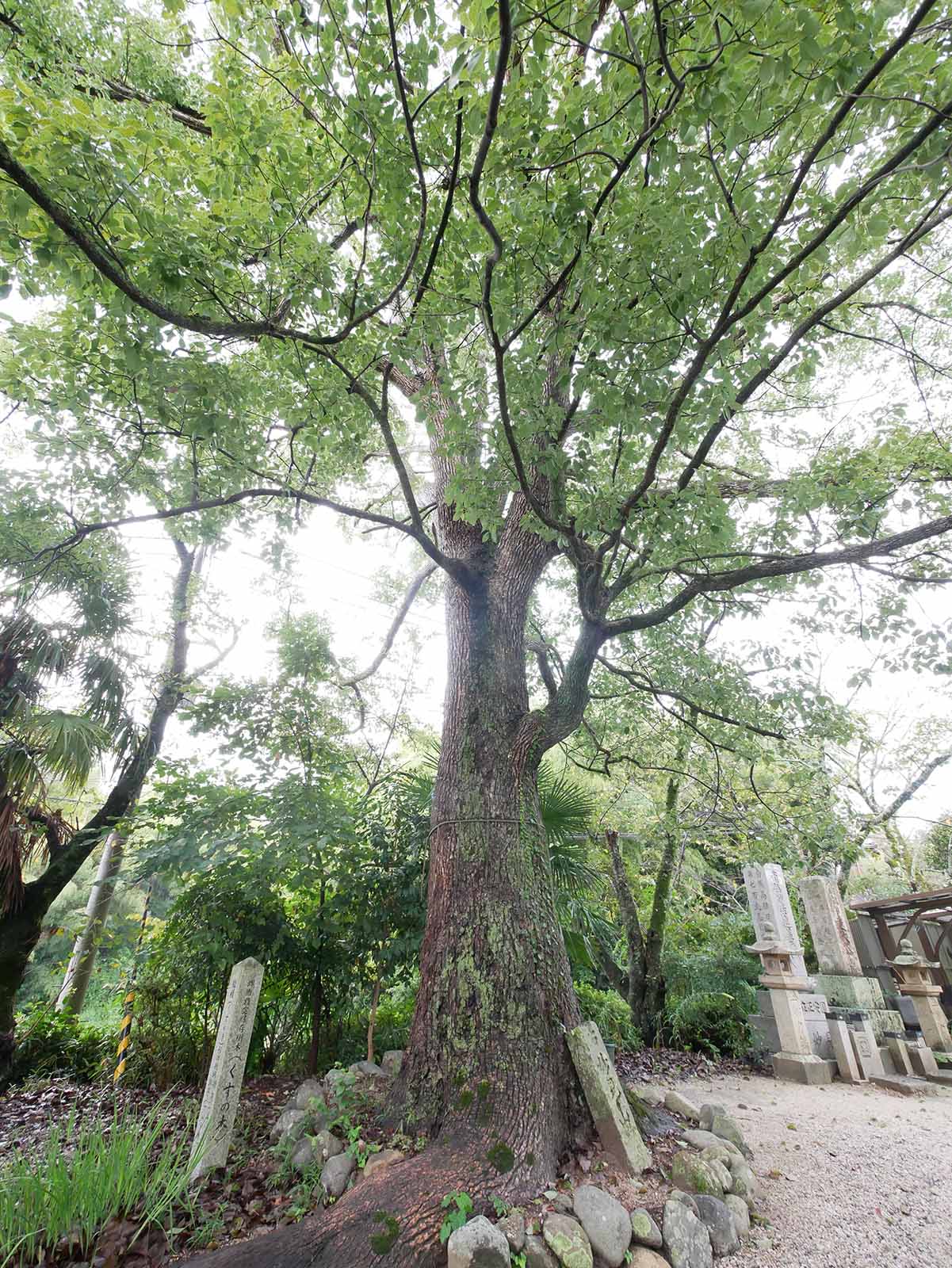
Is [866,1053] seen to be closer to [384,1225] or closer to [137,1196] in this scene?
[384,1225]

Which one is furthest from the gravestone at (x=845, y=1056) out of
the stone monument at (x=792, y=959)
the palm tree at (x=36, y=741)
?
the palm tree at (x=36, y=741)

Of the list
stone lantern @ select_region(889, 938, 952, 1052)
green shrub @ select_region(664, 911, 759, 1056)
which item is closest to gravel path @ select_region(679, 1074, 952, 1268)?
green shrub @ select_region(664, 911, 759, 1056)

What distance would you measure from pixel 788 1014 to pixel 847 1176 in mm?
3365

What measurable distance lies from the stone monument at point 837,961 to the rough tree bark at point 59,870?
27.9 ft

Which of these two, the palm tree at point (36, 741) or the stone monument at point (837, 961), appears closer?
the palm tree at point (36, 741)

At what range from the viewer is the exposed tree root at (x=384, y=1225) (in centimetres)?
203

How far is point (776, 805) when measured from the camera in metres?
7.21

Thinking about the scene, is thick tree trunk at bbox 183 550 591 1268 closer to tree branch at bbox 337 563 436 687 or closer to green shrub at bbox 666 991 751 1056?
tree branch at bbox 337 563 436 687

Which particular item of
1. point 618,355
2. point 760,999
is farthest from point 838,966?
point 618,355

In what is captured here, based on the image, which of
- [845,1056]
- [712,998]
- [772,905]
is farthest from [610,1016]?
[845,1056]

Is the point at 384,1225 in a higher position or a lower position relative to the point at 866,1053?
higher

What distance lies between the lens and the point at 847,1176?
3.18 metres

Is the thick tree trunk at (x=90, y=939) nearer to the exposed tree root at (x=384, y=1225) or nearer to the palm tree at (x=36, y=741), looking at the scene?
the palm tree at (x=36, y=741)

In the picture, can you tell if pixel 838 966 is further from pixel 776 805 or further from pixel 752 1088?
pixel 752 1088
